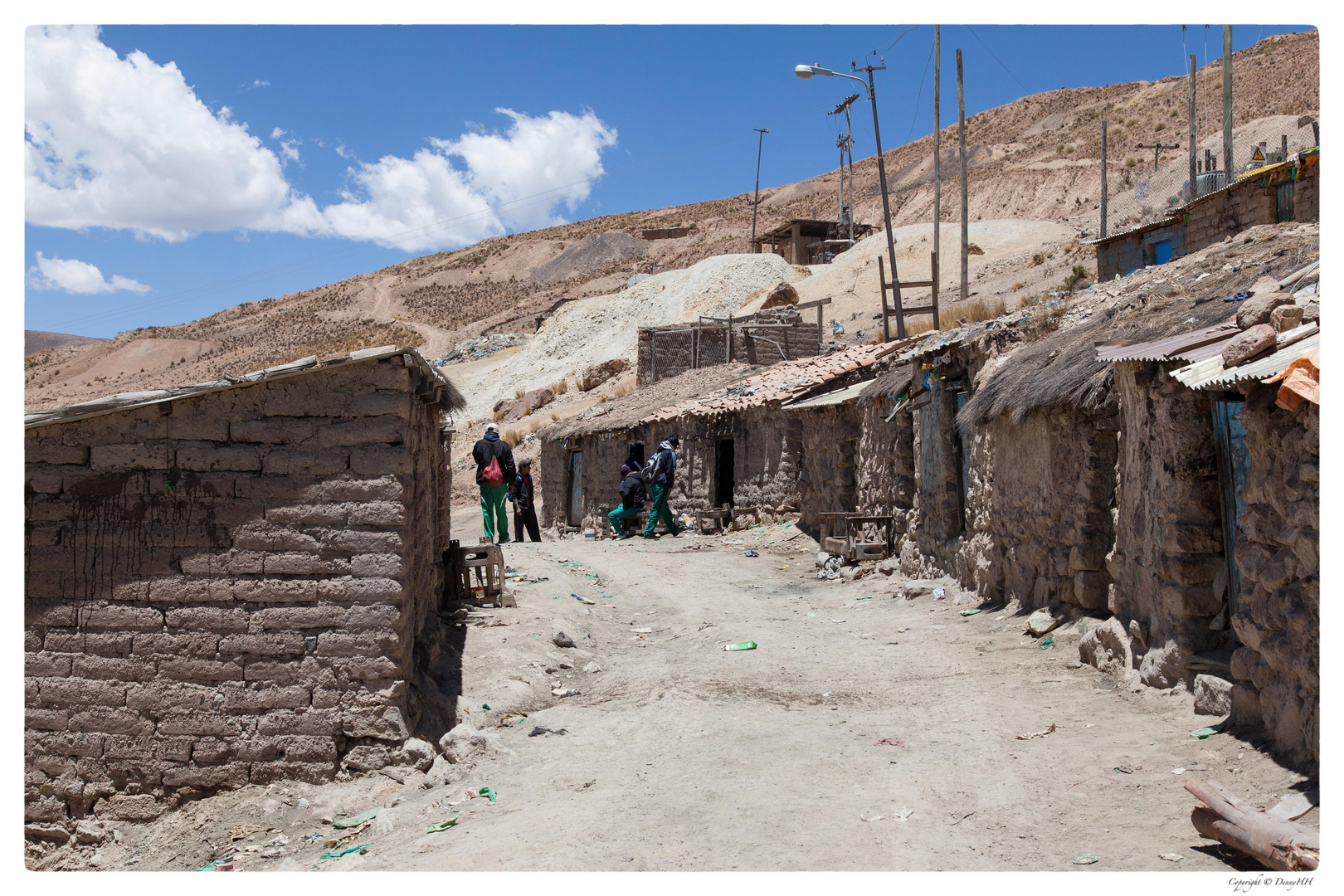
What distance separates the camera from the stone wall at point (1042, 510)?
6473mm

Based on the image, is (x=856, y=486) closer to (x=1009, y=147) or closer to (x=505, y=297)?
(x=1009, y=147)

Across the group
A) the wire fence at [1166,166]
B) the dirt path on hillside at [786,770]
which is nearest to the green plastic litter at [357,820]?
the dirt path on hillside at [786,770]

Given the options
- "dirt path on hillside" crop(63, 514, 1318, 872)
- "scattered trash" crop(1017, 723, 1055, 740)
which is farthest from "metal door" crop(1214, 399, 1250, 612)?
"scattered trash" crop(1017, 723, 1055, 740)

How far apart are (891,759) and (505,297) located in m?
62.5

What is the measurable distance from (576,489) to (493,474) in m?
7.60

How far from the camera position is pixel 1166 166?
128 ft

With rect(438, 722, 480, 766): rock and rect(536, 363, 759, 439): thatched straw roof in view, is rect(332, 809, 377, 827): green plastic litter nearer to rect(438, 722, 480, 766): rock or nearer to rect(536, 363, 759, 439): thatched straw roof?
rect(438, 722, 480, 766): rock

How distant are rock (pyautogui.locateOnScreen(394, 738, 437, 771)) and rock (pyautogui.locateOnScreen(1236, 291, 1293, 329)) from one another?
194 inches

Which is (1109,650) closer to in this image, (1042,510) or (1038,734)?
(1038,734)

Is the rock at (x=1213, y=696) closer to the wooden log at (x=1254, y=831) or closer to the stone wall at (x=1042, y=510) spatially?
the wooden log at (x=1254, y=831)

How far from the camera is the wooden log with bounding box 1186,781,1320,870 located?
9.66 ft

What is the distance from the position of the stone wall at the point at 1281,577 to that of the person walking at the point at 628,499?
12.0 m

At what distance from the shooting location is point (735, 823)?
3922mm
